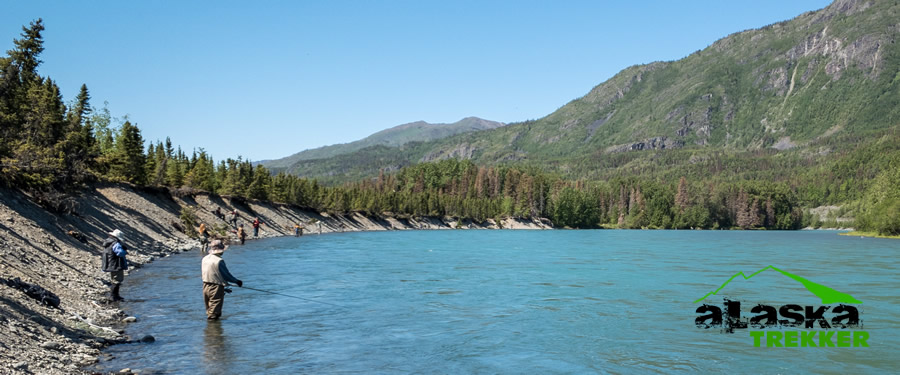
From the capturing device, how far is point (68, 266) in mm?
28750

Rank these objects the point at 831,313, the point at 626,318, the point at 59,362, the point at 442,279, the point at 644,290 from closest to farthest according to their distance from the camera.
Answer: the point at 59,362 < the point at 626,318 < the point at 831,313 < the point at 644,290 < the point at 442,279

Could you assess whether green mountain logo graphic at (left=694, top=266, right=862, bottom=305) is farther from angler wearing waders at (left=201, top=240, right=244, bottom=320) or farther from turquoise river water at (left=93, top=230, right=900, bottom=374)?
angler wearing waders at (left=201, top=240, right=244, bottom=320)

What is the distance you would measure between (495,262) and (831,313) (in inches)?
1185

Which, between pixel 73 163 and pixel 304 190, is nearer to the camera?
pixel 73 163

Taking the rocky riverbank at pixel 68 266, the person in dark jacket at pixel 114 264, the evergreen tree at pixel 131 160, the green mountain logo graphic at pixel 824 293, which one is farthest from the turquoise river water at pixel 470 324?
the evergreen tree at pixel 131 160

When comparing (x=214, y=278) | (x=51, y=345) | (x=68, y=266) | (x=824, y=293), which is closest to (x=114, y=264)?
(x=68, y=266)

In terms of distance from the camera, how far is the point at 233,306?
84.6 ft

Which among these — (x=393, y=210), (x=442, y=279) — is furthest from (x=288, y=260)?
(x=393, y=210)

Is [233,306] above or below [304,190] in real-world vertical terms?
below

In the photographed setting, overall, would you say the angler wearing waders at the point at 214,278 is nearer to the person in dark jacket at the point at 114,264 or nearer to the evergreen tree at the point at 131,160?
the person in dark jacket at the point at 114,264

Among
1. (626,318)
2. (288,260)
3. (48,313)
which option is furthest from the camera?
(288,260)

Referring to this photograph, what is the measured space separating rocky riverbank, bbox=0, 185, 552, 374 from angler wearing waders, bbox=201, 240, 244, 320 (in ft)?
8.61

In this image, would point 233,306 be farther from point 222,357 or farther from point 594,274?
point 594,274

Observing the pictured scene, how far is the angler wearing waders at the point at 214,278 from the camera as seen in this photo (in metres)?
20.6
